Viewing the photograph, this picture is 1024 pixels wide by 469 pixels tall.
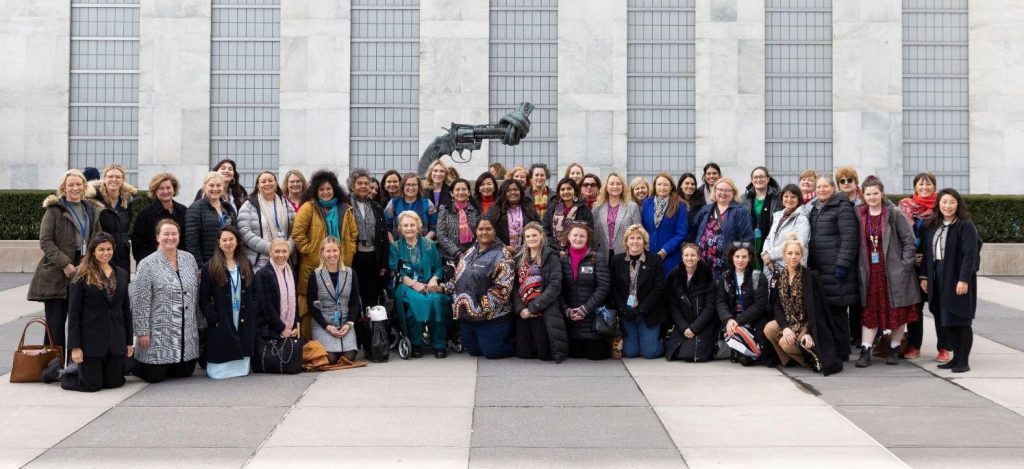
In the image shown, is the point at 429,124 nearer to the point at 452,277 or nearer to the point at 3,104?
the point at 3,104

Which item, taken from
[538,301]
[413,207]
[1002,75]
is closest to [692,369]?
[538,301]

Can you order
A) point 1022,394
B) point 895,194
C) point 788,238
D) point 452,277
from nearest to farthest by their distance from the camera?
point 1022,394
point 788,238
point 452,277
point 895,194

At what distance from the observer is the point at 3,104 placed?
2538cm

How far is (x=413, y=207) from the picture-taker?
495 inches

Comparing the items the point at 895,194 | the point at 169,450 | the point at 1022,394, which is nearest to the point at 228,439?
the point at 169,450

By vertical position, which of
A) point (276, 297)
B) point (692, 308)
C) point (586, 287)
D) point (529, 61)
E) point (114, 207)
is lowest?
point (692, 308)

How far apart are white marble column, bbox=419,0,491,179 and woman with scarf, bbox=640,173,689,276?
13.1 m

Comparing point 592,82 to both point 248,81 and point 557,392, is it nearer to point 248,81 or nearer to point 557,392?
point 248,81

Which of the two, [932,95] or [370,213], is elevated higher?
[932,95]

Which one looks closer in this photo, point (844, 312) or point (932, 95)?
point (844, 312)

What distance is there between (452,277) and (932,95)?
1830cm

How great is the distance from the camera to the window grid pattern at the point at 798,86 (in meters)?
25.6

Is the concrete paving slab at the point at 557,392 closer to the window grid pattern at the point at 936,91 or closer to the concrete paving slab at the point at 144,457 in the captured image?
the concrete paving slab at the point at 144,457

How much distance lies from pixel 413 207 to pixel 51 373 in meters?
4.62
